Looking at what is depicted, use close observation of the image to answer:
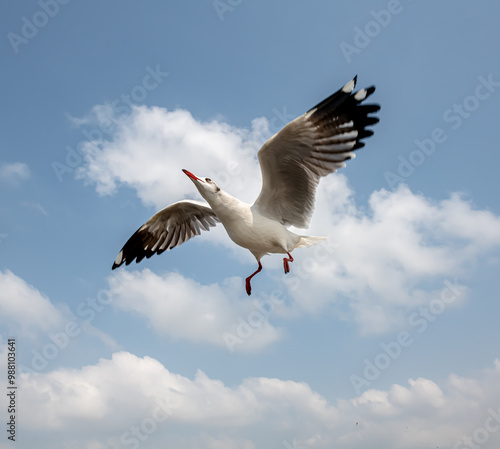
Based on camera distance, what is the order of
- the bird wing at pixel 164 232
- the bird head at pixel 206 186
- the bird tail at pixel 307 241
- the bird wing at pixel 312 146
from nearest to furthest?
the bird wing at pixel 312 146 < the bird head at pixel 206 186 < the bird tail at pixel 307 241 < the bird wing at pixel 164 232

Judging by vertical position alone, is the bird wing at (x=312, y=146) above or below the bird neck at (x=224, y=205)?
above

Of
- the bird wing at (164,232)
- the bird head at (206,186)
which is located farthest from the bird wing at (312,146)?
the bird wing at (164,232)

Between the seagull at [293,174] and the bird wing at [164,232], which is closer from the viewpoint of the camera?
the seagull at [293,174]

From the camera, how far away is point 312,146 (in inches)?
273

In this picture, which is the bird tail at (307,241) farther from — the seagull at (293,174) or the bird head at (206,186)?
the bird head at (206,186)

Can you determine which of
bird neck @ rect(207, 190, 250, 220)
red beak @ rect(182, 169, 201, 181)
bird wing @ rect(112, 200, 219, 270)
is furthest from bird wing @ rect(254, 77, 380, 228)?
bird wing @ rect(112, 200, 219, 270)

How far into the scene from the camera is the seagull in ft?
22.0

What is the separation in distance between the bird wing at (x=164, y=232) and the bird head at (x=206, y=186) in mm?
2401

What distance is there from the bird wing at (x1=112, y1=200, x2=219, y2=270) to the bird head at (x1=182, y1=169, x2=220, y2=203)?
240 cm

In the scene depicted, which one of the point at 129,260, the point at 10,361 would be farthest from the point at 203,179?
the point at 10,361

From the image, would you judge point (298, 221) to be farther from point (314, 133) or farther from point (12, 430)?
point (12, 430)

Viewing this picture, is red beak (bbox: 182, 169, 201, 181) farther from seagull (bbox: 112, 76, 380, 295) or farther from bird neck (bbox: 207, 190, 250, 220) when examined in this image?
bird neck (bbox: 207, 190, 250, 220)

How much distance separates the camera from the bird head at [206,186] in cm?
719

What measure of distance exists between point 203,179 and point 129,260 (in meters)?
3.43
